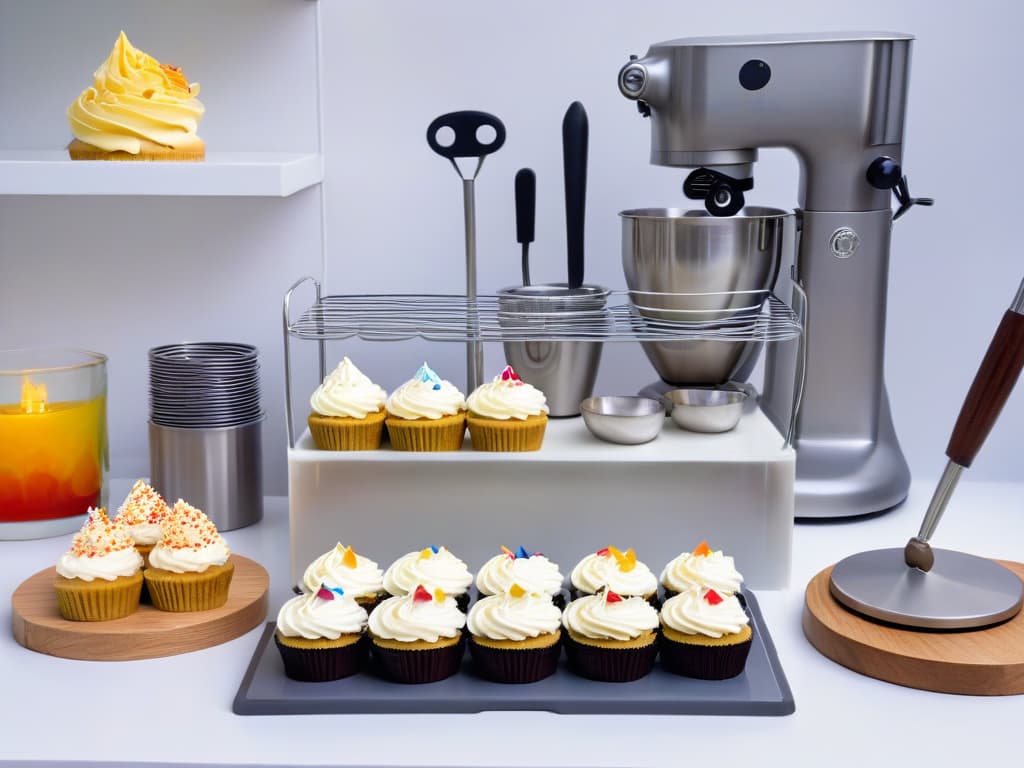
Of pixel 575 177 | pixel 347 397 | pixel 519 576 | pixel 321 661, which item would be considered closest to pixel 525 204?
pixel 575 177

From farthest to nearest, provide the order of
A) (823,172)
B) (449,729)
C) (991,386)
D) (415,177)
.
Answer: (415,177)
(823,172)
(991,386)
(449,729)

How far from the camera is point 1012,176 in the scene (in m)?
1.40

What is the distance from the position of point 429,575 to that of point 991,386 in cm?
48

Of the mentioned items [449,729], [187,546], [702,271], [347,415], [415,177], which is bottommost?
[449,729]

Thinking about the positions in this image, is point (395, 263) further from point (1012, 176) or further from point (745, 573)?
point (1012, 176)

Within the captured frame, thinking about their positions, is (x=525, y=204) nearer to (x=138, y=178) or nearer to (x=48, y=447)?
(x=138, y=178)

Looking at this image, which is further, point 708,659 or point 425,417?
point 425,417

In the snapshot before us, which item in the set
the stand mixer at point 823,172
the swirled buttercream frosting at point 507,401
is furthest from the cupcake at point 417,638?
the stand mixer at point 823,172

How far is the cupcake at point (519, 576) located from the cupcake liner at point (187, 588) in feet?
0.74

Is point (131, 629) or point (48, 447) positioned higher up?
point (48, 447)

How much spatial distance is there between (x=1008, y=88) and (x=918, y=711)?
826 mm

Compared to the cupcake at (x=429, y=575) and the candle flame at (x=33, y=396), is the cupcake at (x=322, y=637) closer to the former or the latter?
the cupcake at (x=429, y=575)

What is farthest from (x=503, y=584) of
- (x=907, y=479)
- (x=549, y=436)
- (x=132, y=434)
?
(x=132, y=434)

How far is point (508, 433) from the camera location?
1089 mm
